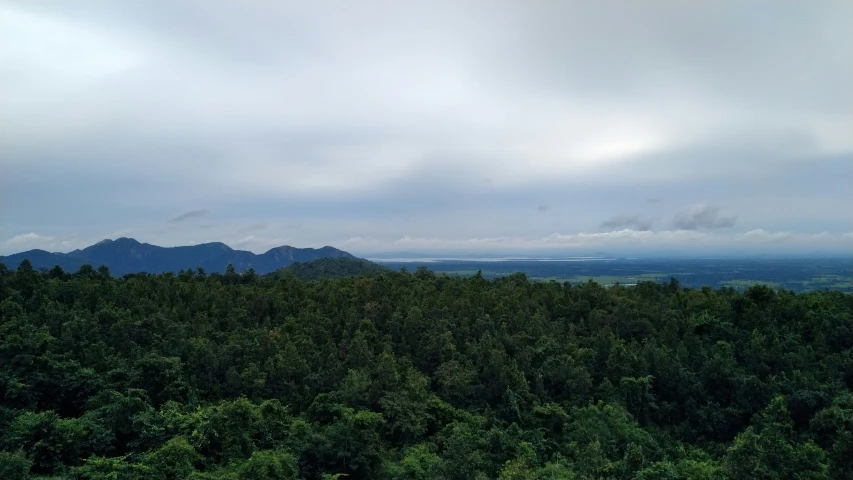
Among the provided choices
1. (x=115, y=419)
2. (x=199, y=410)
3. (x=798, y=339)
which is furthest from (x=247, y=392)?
(x=798, y=339)

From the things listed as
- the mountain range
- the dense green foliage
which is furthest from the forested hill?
the mountain range

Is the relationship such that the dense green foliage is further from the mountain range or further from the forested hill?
the mountain range

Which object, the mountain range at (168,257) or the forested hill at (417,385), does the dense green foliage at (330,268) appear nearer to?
the forested hill at (417,385)

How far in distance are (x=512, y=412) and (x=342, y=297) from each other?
17374mm

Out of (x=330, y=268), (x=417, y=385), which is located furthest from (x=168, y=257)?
(x=417, y=385)

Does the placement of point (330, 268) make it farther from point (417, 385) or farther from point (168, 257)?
point (168, 257)

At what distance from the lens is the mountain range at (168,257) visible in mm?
141337

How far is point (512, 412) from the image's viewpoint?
24.1 metres

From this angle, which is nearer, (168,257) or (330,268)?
(330,268)

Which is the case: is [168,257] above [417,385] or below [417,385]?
above

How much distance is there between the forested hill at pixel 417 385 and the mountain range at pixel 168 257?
108 m

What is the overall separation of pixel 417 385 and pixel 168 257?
167 meters

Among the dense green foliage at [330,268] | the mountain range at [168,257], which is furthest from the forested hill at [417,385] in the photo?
the mountain range at [168,257]

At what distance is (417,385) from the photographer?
23.4 meters
